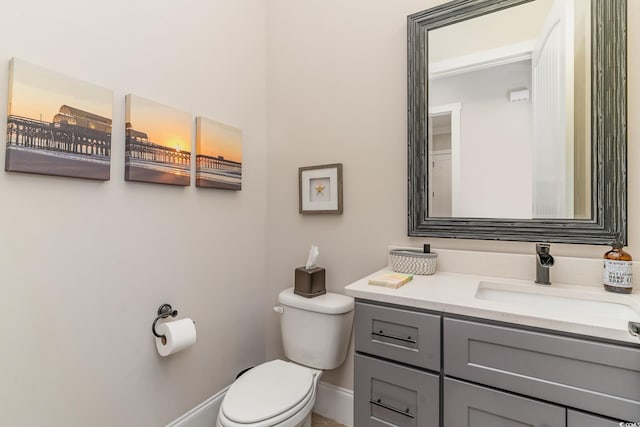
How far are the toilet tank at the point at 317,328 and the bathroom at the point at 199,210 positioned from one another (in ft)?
0.64

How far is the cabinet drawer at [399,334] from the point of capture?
1010 mm

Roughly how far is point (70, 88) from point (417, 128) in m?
1.41

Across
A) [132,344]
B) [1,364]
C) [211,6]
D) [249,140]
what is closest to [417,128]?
[249,140]

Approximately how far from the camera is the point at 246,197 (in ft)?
6.20

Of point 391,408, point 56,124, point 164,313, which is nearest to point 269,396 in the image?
point 391,408

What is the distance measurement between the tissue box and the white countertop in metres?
0.43

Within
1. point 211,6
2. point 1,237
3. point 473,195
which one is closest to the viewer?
point 1,237

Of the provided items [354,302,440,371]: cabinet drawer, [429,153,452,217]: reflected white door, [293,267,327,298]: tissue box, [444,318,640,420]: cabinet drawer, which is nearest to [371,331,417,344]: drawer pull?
[354,302,440,371]: cabinet drawer

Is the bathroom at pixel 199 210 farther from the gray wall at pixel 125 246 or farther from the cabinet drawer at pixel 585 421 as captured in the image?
the cabinet drawer at pixel 585 421

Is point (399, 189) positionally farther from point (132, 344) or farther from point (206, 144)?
point (132, 344)

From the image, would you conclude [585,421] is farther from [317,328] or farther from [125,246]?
[125,246]

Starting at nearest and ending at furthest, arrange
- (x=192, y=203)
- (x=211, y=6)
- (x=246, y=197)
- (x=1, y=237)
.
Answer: (x=1, y=237)
(x=192, y=203)
(x=211, y=6)
(x=246, y=197)

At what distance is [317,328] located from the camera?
1.54 m

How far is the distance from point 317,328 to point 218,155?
104 cm
